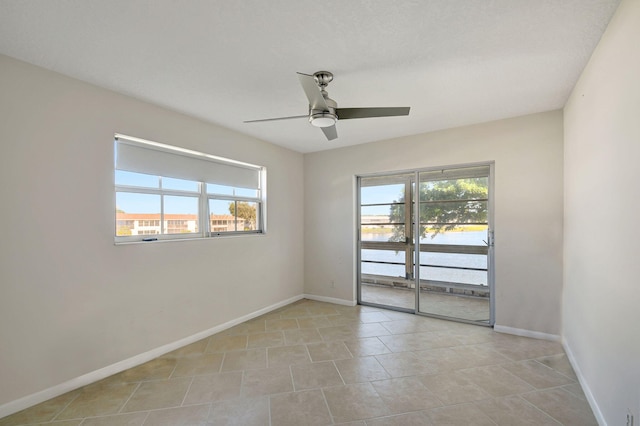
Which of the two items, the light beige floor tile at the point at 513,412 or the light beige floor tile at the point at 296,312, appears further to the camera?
the light beige floor tile at the point at 296,312

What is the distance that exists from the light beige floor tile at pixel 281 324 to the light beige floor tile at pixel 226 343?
1.28 ft

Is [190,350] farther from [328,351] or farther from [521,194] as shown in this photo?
[521,194]

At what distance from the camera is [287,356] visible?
2828mm

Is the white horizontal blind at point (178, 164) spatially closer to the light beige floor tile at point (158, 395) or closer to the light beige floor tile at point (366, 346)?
the light beige floor tile at point (158, 395)

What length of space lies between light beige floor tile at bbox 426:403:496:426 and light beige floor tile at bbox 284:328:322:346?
1.49m

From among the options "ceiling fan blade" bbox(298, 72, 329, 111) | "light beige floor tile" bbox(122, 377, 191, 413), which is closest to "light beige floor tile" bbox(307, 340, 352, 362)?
"light beige floor tile" bbox(122, 377, 191, 413)

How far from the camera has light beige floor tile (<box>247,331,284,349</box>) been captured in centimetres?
309

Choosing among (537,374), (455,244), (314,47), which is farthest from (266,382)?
(455,244)

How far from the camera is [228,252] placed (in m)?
3.65

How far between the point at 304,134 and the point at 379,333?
2817 millimetres

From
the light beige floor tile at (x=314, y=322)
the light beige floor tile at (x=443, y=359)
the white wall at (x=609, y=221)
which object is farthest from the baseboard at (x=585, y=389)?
the light beige floor tile at (x=314, y=322)

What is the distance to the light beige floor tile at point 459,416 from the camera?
6.17 ft

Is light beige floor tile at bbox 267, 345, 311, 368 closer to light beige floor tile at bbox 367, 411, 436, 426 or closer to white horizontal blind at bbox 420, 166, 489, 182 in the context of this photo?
light beige floor tile at bbox 367, 411, 436, 426

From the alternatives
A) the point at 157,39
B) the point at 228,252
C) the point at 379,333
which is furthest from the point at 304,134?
the point at 379,333
